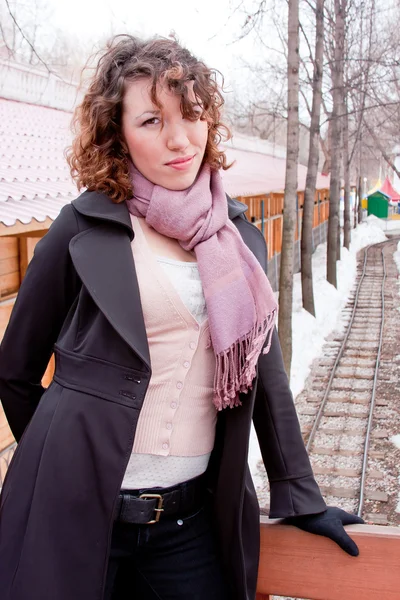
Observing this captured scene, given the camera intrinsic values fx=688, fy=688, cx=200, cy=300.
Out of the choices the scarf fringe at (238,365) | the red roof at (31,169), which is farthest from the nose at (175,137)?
the red roof at (31,169)

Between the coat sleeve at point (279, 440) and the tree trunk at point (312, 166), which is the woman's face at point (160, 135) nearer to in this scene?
the coat sleeve at point (279, 440)

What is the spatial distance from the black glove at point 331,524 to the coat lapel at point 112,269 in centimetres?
60

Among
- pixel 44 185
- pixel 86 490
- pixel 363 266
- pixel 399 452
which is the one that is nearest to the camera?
pixel 86 490

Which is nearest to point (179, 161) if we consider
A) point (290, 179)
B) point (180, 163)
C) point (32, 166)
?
point (180, 163)

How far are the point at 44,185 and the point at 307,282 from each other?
37.7 ft

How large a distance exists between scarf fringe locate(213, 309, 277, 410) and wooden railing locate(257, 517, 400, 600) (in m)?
0.39

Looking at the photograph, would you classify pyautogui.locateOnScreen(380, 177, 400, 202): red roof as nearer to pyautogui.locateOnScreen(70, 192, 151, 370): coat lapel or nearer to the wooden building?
the wooden building

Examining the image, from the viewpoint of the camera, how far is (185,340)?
161 centimetres

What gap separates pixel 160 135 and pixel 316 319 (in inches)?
600

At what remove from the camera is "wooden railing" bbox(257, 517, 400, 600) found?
1.65 meters

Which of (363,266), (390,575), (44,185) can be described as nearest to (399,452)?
(44,185)

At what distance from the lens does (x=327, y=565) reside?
5.57 ft

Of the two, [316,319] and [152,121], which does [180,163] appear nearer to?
[152,121]

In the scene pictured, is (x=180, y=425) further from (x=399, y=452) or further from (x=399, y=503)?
(x=399, y=452)
